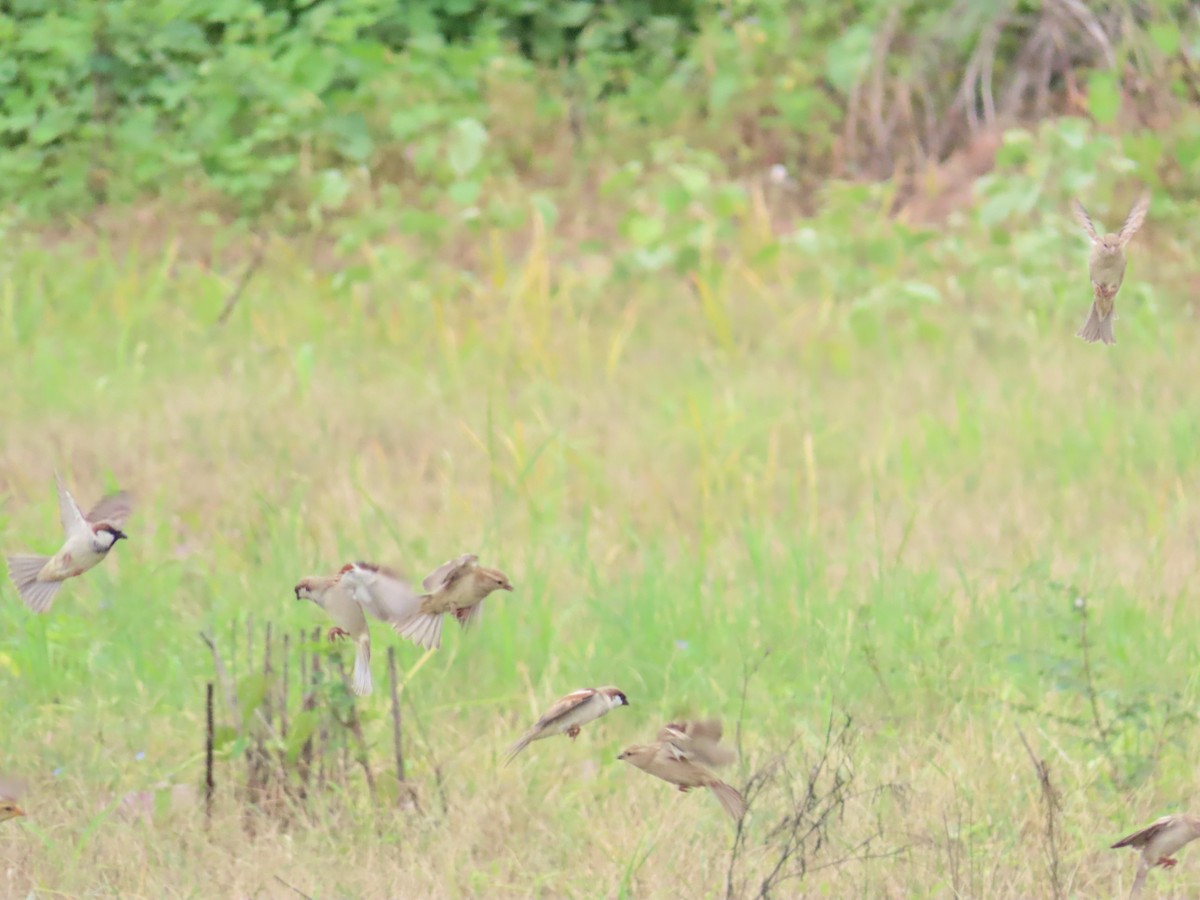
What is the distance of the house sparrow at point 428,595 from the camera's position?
2205 millimetres

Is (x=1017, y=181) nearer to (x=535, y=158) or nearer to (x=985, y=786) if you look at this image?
(x=535, y=158)

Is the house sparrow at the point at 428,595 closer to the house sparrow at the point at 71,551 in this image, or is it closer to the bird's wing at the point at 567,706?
the bird's wing at the point at 567,706

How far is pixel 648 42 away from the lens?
29.9 feet

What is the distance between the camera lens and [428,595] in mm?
2309

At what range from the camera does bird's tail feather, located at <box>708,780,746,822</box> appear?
2557 mm

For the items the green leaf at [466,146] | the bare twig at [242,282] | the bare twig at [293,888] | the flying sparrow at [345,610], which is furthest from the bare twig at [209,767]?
the green leaf at [466,146]

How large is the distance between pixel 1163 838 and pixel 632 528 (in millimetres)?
2384

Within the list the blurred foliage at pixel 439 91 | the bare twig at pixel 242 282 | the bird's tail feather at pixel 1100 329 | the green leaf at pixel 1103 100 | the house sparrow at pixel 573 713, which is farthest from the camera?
the blurred foliage at pixel 439 91

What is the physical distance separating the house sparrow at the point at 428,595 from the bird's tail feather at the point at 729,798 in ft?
1.41

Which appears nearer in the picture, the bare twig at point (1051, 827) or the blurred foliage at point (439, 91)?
the bare twig at point (1051, 827)

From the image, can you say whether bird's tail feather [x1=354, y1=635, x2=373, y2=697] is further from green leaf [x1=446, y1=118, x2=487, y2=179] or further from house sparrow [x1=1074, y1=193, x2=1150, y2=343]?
green leaf [x1=446, y1=118, x2=487, y2=179]

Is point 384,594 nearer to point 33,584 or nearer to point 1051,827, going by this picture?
point 33,584

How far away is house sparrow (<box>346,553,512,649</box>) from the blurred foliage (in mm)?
5286

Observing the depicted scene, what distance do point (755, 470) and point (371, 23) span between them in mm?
4301
